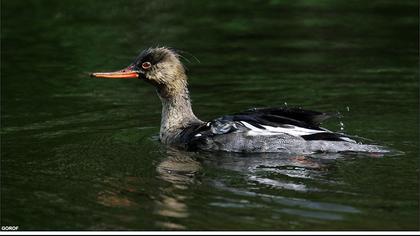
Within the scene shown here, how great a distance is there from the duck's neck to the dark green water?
0.83 ft

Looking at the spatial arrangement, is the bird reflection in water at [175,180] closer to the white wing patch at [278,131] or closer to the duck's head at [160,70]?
the white wing patch at [278,131]

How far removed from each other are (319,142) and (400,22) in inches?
357

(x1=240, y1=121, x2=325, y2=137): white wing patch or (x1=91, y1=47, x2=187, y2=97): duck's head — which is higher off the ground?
(x1=91, y1=47, x2=187, y2=97): duck's head

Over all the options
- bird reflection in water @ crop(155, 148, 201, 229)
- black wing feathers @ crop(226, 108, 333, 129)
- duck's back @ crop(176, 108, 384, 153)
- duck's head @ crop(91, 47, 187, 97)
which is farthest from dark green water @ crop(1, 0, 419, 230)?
duck's head @ crop(91, 47, 187, 97)

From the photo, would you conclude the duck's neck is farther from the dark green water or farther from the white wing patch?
the white wing patch

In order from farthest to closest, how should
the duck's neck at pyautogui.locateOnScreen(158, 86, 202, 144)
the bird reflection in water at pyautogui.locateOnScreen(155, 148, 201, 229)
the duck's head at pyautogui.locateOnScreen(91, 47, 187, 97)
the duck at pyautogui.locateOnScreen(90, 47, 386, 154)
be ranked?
the duck's head at pyautogui.locateOnScreen(91, 47, 187, 97) → the duck's neck at pyautogui.locateOnScreen(158, 86, 202, 144) → the duck at pyautogui.locateOnScreen(90, 47, 386, 154) → the bird reflection in water at pyautogui.locateOnScreen(155, 148, 201, 229)

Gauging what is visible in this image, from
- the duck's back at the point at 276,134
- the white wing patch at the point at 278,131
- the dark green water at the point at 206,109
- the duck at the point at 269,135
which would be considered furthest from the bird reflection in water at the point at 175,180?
the white wing patch at the point at 278,131

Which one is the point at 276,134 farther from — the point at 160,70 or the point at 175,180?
the point at 160,70

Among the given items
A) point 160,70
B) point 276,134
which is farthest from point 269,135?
point 160,70

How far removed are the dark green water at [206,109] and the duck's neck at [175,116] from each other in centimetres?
25

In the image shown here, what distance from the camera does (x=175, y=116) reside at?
11.9 meters

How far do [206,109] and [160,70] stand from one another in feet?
5.62

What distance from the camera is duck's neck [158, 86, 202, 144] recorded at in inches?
463

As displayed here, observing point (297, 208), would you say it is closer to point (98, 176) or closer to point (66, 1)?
point (98, 176)
